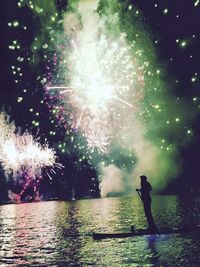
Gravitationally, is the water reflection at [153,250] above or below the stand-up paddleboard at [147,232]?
below

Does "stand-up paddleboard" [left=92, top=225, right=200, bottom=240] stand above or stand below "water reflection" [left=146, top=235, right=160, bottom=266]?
above

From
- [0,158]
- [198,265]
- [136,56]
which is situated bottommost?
[198,265]

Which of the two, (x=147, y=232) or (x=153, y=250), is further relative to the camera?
(x=147, y=232)

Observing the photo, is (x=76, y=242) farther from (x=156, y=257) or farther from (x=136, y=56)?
(x=136, y=56)

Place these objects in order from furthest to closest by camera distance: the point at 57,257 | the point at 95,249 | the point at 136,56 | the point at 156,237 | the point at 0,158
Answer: the point at 0,158
the point at 136,56
the point at 156,237
the point at 95,249
the point at 57,257

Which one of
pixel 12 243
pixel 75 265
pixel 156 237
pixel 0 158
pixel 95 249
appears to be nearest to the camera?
pixel 75 265

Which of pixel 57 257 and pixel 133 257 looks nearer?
pixel 133 257

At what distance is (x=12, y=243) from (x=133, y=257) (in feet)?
28.9

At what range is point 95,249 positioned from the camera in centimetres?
1634

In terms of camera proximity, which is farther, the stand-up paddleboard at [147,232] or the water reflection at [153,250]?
the stand-up paddleboard at [147,232]

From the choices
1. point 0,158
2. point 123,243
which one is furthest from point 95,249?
point 0,158

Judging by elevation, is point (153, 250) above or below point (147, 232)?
below

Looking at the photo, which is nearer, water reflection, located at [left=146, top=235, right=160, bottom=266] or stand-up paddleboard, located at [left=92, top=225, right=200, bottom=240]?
water reflection, located at [left=146, top=235, right=160, bottom=266]

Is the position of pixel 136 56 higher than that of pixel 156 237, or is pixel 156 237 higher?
pixel 136 56
